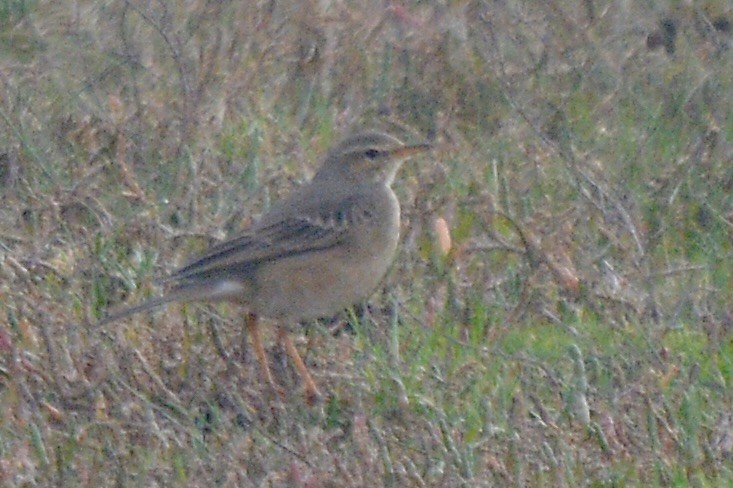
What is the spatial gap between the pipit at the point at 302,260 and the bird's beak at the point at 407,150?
0.91 feet

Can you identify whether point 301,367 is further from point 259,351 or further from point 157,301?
point 157,301

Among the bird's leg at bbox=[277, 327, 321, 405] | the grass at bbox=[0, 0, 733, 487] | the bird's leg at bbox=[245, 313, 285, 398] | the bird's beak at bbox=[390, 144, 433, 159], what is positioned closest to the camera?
the grass at bbox=[0, 0, 733, 487]

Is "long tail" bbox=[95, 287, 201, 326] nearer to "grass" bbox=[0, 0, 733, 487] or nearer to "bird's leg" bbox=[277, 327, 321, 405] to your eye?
"grass" bbox=[0, 0, 733, 487]

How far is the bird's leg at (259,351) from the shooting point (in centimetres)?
684

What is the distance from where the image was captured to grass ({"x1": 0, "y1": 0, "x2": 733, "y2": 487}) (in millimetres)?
5977

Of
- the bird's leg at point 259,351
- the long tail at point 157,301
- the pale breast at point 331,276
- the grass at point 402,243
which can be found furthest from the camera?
the pale breast at point 331,276

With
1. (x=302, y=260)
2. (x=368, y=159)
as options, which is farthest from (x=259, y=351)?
(x=368, y=159)

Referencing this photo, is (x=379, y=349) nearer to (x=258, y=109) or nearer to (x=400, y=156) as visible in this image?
(x=400, y=156)

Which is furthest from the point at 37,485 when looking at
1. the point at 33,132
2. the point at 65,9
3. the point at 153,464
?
the point at 65,9

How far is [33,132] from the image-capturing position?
8.82m

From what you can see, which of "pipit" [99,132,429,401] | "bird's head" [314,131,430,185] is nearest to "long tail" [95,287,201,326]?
"pipit" [99,132,429,401]

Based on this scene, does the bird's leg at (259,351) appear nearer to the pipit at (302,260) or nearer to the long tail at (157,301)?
the pipit at (302,260)

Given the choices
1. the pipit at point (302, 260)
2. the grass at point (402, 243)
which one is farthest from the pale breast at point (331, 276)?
the grass at point (402, 243)

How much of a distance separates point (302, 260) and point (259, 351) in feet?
1.54
